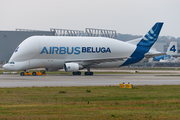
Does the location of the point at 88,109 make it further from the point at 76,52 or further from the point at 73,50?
the point at 76,52

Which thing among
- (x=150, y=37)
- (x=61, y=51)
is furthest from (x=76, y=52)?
(x=150, y=37)

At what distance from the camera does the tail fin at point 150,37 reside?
176ft

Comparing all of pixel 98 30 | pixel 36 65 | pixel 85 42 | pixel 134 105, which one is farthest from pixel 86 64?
pixel 98 30

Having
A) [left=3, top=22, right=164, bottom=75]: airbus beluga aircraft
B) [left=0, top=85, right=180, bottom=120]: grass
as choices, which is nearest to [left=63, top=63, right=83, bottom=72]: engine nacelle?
[left=3, top=22, right=164, bottom=75]: airbus beluga aircraft

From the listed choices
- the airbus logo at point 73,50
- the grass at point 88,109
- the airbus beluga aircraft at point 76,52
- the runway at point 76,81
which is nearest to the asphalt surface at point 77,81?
the runway at point 76,81

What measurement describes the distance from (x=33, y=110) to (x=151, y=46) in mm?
42434

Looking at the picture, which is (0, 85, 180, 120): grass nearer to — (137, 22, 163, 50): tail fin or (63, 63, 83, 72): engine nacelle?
(63, 63, 83, 72): engine nacelle

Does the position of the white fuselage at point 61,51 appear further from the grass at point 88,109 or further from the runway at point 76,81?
the grass at point 88,109

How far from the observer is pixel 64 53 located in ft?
161

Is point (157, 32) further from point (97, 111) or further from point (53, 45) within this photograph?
point (97, 111)

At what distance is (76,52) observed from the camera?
164ft

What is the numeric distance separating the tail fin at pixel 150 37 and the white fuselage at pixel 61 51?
83.1 inches

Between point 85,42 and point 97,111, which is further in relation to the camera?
point 85,42

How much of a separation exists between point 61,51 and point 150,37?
17007 millimetres
